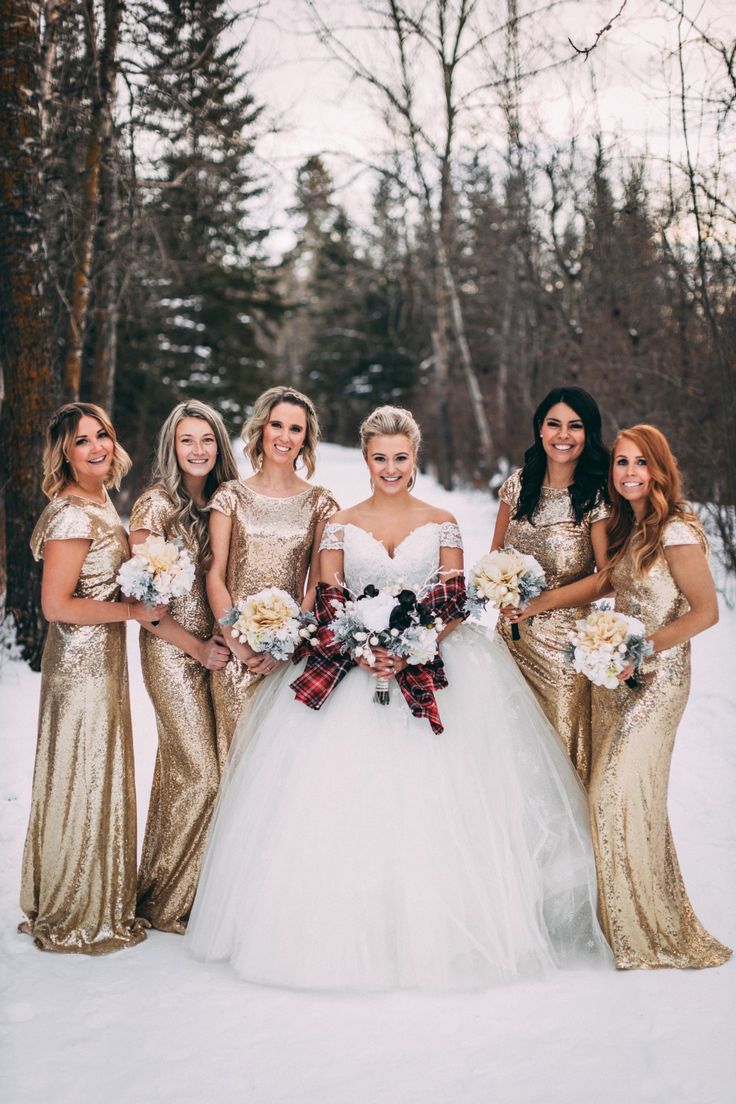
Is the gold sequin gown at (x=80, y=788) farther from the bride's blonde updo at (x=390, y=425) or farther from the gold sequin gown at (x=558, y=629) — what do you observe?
the gold sequin gown at (x=558, y=629)

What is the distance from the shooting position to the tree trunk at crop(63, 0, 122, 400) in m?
8.63

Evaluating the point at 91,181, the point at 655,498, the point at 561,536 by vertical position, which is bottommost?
the point at 561,536

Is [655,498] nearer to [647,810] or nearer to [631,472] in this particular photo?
[631,472]

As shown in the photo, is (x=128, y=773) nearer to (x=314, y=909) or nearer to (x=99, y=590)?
(x=99, y=590)

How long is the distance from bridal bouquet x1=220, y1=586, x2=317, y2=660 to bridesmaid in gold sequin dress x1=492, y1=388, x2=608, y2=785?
1092 mm

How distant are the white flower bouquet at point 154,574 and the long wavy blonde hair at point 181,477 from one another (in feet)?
1.66

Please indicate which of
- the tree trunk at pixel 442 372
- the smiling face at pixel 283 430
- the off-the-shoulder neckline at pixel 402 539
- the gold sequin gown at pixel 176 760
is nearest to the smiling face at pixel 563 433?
the off-the-shoulder neckline at pixel 402 539

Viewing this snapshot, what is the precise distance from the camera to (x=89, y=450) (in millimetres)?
3961

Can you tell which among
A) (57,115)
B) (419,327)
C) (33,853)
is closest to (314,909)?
(33,853)

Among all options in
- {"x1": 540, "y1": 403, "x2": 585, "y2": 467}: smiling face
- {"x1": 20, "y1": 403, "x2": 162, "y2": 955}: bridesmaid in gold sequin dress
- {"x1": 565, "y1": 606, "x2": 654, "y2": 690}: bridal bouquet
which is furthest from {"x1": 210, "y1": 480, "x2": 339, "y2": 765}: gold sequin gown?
{"x1": 565, "y1": 606, "x2": 654, "y2": 690}: bridal bouquet

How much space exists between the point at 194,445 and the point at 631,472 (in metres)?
2.16

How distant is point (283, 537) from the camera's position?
170 inches

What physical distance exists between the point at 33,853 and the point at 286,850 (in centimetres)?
132

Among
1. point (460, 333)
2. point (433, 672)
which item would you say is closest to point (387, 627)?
point (433, 672)
